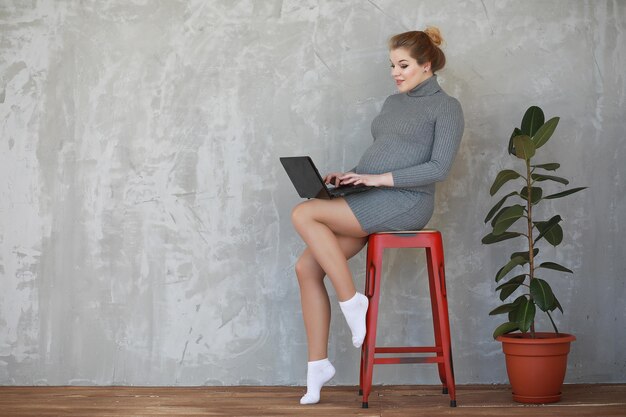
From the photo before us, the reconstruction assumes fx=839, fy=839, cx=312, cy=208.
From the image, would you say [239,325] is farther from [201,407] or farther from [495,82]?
[495,82]

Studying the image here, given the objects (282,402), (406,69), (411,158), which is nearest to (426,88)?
(406,69)

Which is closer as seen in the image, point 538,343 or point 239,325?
point 538,343

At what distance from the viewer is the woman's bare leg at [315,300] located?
10.7 ft

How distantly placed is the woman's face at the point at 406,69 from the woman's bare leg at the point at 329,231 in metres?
0.56

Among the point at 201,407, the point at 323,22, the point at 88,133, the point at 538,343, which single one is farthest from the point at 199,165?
→ the point at 538,343

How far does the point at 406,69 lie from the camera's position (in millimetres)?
3342

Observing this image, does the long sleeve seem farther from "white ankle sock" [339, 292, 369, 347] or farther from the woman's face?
"white ankle sock" [339, 292, 369, 347]

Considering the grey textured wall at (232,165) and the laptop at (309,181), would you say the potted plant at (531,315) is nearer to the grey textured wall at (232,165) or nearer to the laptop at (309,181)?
the grey textured wall at (232,165)

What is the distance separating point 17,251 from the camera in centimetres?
Result: 388

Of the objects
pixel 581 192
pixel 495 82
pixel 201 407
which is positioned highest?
pixel 495 82

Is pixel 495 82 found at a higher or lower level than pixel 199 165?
higher

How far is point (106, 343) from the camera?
12.6ft

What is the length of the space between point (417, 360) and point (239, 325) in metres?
0.98

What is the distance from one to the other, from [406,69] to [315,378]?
1.27 m
